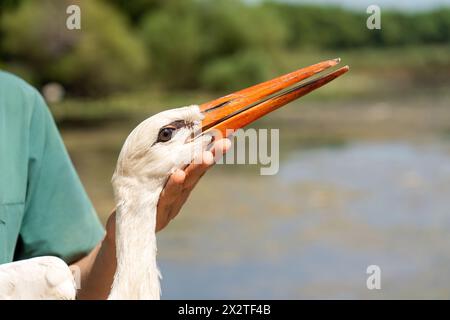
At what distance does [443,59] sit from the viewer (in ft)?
93.3

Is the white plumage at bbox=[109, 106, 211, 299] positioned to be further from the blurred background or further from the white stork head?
the blurred background

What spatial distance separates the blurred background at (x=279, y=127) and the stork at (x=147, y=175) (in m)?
2.98

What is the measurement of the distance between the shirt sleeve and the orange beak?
43cm

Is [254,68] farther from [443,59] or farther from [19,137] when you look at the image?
[19,137]

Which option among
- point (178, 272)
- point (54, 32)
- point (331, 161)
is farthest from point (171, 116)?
point (54, 32)

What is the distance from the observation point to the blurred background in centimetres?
603

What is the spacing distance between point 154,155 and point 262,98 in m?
0.26

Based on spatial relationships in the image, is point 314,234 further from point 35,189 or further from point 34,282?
point 34,282

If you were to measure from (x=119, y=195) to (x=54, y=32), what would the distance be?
14080 millimetres

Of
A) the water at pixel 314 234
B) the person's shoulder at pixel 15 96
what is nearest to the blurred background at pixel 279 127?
the water at pixel 314 234

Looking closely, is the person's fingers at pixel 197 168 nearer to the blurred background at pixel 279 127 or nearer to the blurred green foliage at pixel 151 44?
the blurred background at pixel 279 127

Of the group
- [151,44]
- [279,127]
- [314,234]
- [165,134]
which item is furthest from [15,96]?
[151,44]

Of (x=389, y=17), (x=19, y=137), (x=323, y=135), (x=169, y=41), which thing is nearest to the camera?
(x=19, y=137)
